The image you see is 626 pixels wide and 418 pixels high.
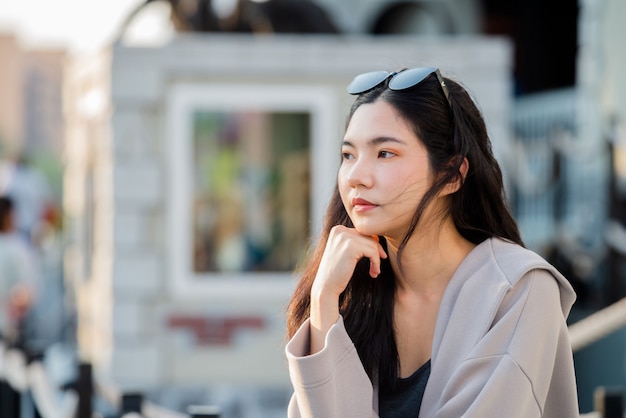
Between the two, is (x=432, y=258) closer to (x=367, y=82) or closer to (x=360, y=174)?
(x=360, y=174)

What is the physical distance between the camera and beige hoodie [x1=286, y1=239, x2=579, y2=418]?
2.31 meters

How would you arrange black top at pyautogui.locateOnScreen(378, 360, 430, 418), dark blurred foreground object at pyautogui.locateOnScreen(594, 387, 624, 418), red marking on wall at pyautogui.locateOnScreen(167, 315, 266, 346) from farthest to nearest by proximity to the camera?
red marking on wall at pyautogui.locateOnScreen(167, 315, 266, 346), dark blurred foreground object at pyautogui.locateOnScreen(594, 387, 624, 418), black top at pyautogui.locateOnScreen(378, 360, 430, 418)

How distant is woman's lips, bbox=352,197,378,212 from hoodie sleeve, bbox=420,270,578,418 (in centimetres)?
36

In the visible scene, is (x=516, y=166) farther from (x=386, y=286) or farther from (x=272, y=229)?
(x=386, y=286)

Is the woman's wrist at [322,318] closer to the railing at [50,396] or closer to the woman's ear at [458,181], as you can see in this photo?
the woman's ear at [458,181]

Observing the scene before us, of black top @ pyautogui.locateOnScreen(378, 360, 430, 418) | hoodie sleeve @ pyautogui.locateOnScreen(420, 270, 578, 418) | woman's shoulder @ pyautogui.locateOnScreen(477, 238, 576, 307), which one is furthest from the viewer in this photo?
black top @ pyautogui.locateOnScreen(378, 360, 430, 418)

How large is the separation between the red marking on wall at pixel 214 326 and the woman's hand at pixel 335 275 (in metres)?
5.96

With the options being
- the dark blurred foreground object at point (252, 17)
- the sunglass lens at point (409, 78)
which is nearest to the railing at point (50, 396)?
the sunglass lens at point (409, 78)

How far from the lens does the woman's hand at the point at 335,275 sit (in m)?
2.54

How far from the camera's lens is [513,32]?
22.0 meters

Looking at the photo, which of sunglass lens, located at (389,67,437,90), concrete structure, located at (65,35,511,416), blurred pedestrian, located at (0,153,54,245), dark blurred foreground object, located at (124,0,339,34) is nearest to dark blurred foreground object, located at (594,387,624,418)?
sunglass lens, located at (389,67,437,90)

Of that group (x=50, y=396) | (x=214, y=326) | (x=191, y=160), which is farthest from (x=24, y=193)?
(x=50, y=396)

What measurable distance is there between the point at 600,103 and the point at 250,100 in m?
4.63

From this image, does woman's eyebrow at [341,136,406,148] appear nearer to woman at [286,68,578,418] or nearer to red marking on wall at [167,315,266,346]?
woman at [286,68,578,418]
